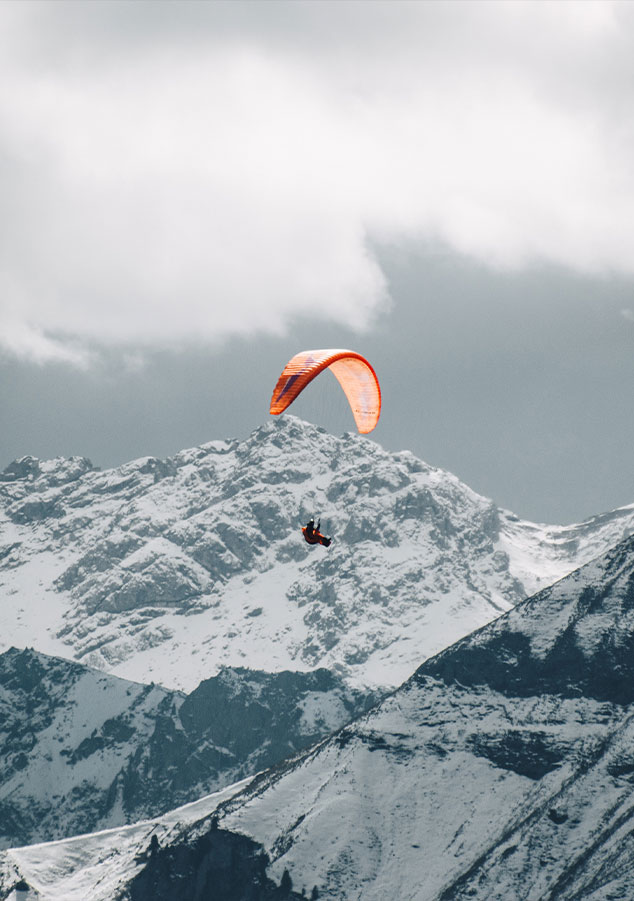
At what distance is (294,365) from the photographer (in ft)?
455

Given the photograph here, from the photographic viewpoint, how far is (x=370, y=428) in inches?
5344

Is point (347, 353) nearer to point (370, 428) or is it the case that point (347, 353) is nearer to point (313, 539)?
point (370, 428)

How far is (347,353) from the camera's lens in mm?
139750

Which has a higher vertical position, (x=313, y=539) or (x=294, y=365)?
(x=294, y=365)

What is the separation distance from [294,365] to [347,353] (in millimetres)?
4957

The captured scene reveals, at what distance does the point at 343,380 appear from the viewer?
474 ft

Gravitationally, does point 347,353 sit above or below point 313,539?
above

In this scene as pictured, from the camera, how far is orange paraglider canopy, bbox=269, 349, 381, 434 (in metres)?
134

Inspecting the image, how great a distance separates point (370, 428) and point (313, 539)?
35.3 ft

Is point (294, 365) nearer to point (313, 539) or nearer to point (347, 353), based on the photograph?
point (347, 353)

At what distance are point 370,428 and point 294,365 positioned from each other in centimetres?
912

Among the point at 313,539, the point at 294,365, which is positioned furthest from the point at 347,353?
the point at 313,539

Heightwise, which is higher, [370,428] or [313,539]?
[370,428]

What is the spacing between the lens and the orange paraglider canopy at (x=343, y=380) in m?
134
